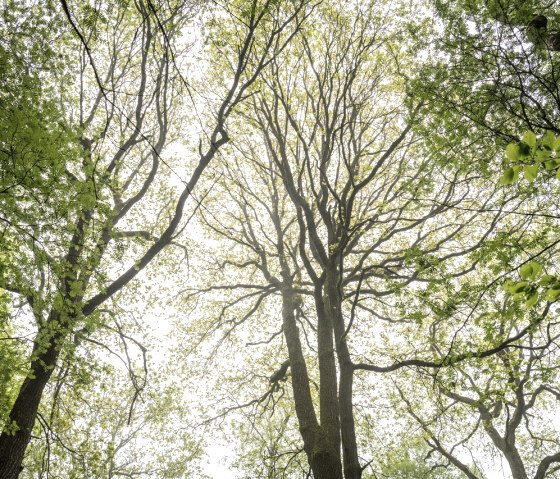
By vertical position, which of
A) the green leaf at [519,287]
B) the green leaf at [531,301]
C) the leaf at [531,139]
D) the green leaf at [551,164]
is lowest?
the green leaf at [531,301]

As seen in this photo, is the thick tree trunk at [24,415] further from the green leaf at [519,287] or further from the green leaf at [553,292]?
the green leaf at [553,292]

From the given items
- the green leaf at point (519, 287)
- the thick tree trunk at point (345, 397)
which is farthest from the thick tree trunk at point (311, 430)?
the green leaf at point (519, 287)

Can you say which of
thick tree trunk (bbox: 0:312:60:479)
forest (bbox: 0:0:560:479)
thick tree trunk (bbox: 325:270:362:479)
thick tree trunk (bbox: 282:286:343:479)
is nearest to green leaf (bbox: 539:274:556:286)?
forest (bbox: 0:0:560:479)

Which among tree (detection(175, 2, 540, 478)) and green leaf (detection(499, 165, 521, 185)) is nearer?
green leaf (detection(499, 165, 521, 185))

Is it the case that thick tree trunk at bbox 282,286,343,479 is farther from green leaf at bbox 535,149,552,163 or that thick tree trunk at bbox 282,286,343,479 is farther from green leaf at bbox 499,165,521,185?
green leaf at bbox 535,149,552,163

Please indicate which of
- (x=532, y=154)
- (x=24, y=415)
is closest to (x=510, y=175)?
(x=532, y=154)

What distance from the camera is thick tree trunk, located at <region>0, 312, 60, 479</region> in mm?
5207

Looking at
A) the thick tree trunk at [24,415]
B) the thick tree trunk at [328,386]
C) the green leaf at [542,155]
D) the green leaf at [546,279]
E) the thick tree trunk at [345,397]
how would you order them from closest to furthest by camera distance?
the green leaf at [542,155] → the green leaf at [546,279] → the thick tree trunk at [24,415] → the thick tree trunk at [345,397] → the thick tree trunk at [328,386]

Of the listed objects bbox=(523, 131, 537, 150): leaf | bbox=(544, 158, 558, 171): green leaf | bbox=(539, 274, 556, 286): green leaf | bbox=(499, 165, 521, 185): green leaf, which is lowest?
bbox=(539, 274, 556, 286): green leaf

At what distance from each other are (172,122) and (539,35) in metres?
8.44

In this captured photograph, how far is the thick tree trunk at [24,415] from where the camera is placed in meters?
5.21

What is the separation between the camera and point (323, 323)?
7.51 metres

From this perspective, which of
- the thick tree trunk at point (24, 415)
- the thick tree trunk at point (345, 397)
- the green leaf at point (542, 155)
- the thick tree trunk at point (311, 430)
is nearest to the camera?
the green leaf at point (542, 155)

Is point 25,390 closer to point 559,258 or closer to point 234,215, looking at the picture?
point 234,215
